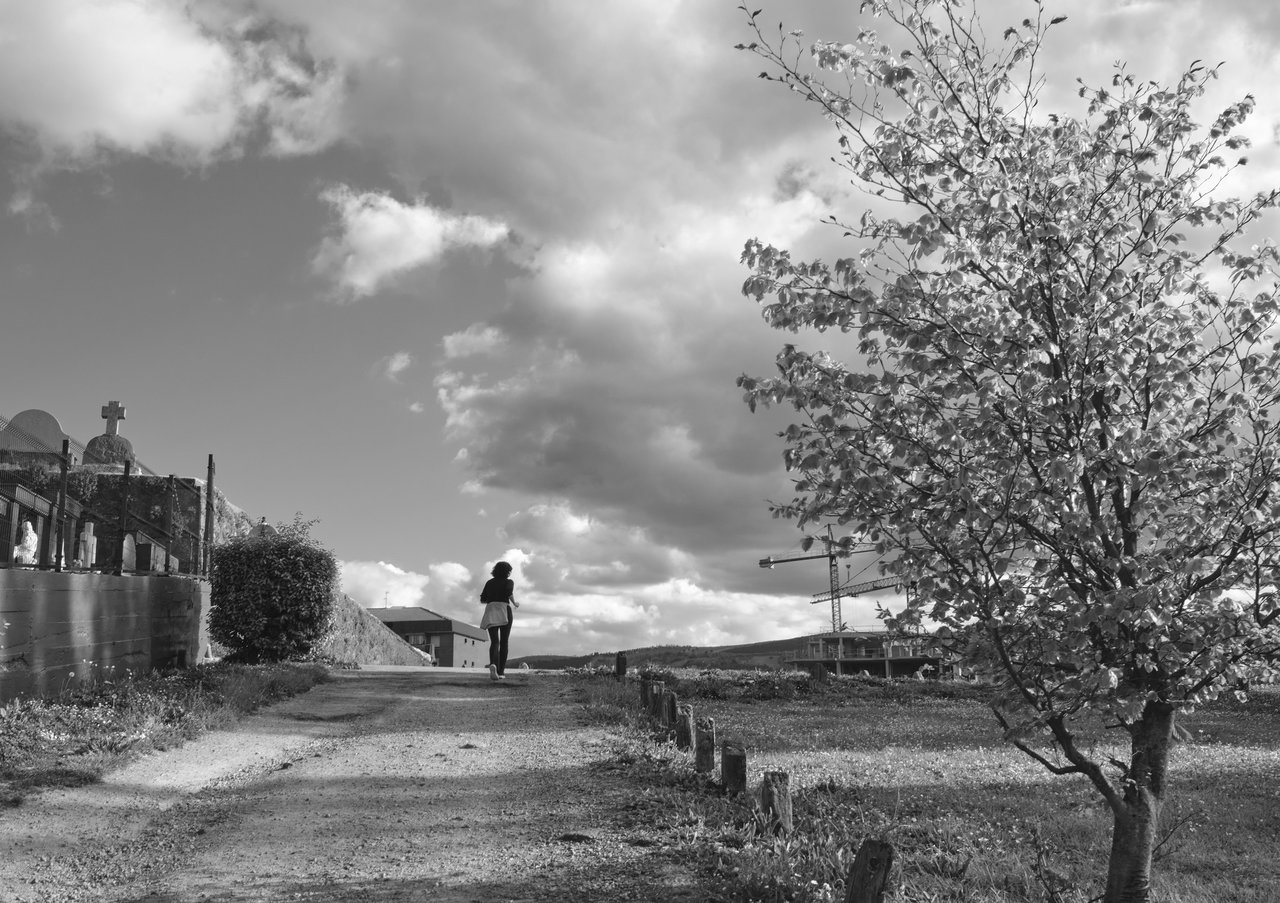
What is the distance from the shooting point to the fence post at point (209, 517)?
832 inches

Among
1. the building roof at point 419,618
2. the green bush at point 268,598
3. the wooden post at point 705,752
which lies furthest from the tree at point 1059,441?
the building roof at point 419,618

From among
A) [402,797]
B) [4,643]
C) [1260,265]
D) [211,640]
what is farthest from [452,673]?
[1260,265]

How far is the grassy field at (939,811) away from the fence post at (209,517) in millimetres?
9144

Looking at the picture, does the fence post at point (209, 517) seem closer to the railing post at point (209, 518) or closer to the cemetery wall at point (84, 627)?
the railing post at point (209, 518)

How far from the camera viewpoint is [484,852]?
6785 mm

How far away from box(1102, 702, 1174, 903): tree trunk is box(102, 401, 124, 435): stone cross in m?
26.7

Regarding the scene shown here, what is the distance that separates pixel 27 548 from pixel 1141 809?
42.4 ft

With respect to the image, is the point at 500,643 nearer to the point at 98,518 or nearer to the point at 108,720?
the point at 98,518

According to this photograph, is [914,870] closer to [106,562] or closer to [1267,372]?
[1267,372]

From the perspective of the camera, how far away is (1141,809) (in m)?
5.87

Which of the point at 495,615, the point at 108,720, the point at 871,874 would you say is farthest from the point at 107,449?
the point at 871,874

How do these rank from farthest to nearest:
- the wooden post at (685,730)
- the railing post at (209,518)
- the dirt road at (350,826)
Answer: the railing post at (209,518) → the wooden post at (685,730) → the dirt road at (350,826)

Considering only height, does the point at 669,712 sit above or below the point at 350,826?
above

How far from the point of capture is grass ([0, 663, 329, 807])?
27.5 feet
